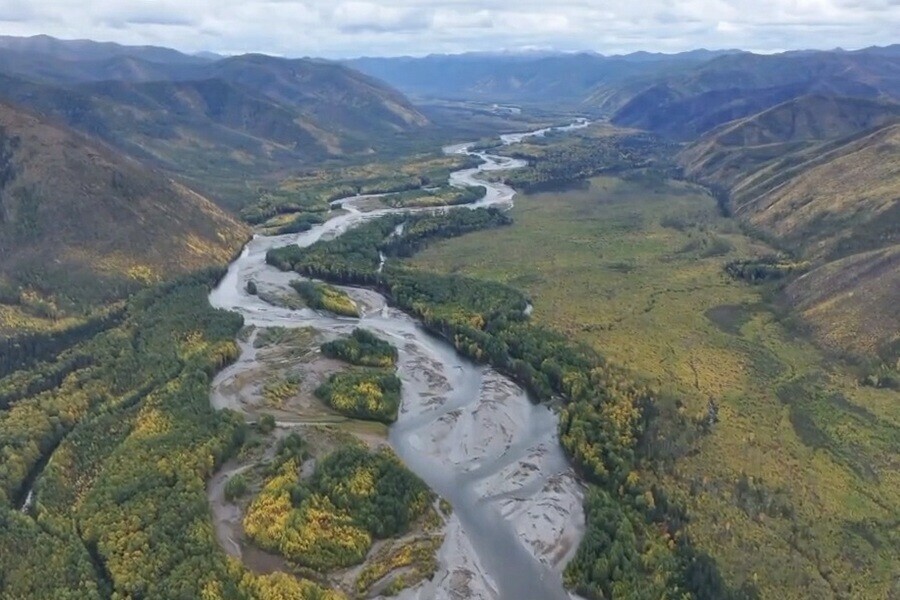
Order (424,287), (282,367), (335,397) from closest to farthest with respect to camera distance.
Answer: (335,397), (282,367), (424,287)

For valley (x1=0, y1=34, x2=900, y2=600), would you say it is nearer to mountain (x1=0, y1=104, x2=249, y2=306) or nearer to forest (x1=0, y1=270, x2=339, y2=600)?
forest (x1=0, y1=270, x2=339, y2=600)

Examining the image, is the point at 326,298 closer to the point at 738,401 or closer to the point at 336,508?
the point at 336,508

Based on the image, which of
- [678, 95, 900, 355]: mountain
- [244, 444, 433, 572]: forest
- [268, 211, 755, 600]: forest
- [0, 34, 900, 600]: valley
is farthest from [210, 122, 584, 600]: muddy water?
[678, 95, 900, 355]: mountain

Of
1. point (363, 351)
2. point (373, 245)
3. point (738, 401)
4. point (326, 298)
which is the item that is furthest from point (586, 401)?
point (373, 245)

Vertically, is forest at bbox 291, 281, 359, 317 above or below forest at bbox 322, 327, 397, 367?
A: below

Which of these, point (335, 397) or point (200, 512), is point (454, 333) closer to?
point (335, 397)

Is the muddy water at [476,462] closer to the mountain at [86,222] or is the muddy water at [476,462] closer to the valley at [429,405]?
the valley at [429,405]

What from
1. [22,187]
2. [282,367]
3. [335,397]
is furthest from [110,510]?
[22,187]

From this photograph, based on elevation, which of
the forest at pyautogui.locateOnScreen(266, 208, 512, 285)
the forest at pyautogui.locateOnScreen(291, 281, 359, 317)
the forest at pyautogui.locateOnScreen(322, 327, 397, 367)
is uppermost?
the forest at pyautogui.locateOnScreen(322, 327, 397, 367)
